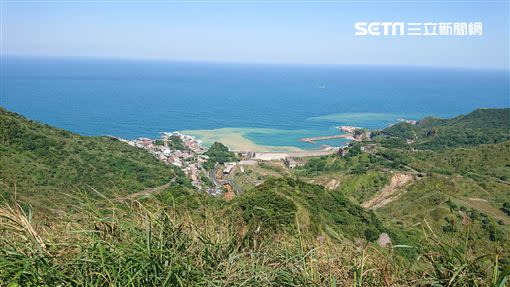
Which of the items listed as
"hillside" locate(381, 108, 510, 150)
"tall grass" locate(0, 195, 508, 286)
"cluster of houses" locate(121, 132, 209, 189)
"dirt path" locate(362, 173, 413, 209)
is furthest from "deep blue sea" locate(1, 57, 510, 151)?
"tall grass" locate(0, 195, 508, 286)

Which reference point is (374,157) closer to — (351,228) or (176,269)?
(351,228)

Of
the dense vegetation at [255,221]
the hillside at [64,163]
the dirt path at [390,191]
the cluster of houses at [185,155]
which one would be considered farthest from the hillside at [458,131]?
the hillside at [64,163]

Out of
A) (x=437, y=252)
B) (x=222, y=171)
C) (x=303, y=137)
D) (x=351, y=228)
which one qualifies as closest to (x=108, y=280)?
(x=437, y=252)

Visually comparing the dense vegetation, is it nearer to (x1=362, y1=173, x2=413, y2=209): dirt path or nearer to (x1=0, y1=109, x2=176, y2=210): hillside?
(x1=0, y1=109, x2=176, y2=210): hillside

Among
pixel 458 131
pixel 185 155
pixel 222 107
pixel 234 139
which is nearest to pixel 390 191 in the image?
pixel 185 155

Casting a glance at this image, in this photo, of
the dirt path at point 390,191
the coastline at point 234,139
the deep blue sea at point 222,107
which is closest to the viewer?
the dirt path at point 390,191

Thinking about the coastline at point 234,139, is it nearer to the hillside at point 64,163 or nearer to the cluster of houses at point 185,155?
the cluster of houses at point 185,155
